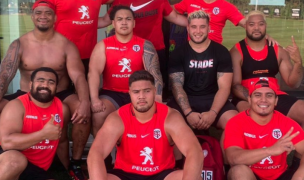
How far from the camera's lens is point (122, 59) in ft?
14.9

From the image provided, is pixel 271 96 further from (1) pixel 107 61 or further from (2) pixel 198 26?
(1) pixel 107 61

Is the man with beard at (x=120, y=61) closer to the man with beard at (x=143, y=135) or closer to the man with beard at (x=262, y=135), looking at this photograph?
the man with beard at (x=143, y=135)

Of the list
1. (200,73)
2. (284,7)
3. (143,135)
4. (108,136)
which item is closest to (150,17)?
(200,73)

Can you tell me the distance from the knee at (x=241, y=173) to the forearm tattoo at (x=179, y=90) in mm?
1021

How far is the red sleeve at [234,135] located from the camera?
3701 mm

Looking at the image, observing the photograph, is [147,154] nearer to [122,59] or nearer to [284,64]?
[122,59]

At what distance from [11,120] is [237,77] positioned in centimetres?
230

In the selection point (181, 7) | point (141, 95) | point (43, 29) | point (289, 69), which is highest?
point (181, 7)

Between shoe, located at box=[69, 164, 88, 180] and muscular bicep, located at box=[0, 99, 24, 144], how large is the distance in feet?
2.57

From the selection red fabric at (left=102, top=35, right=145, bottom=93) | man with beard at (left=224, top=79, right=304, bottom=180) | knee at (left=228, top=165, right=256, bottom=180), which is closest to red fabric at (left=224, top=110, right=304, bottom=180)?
man with beard at (left=224, top=79, right=304, bottom=180)

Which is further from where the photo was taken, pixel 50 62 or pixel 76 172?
pixel 50 62

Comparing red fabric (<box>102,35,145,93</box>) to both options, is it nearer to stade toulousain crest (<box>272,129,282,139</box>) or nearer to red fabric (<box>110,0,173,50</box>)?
red fabric (<box>110,0,173,50</box>)

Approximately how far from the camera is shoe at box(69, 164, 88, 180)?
4270 millimetres

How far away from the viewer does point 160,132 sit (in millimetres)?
3695
